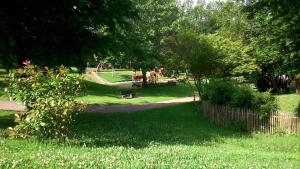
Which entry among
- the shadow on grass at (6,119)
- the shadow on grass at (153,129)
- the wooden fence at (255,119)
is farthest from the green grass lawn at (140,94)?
the wooden fence at (255,119)

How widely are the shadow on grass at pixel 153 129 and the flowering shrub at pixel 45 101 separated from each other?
33.3 inches

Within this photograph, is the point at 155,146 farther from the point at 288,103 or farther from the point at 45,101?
the point at 288,103

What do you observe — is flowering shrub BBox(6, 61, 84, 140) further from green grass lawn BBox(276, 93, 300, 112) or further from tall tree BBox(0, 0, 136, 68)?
green grass lawn BBox(276, 93, 300, 112)

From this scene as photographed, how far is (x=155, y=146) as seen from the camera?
38.9 ft

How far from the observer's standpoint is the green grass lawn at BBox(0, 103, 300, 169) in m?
8.15

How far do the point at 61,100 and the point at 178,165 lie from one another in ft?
13.5

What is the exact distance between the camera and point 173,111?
25.1 meters

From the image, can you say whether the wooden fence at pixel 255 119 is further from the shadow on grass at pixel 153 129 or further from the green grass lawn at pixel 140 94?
the green grass lawn at pixel 140 94

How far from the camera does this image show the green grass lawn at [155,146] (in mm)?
8148

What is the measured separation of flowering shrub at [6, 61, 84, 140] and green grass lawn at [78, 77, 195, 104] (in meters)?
20.6

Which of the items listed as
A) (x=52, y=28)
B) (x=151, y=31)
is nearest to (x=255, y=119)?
(x=52, y=28)

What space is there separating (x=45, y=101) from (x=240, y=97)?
1236cm

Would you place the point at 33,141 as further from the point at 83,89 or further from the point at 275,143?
the point at 275,143

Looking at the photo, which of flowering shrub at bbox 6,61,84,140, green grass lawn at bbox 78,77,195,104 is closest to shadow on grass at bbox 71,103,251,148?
flowering shrub at bbox 6,61,84,140
